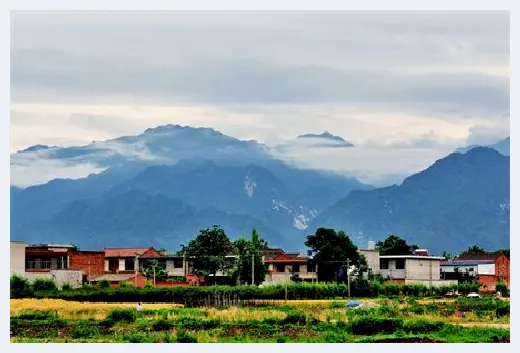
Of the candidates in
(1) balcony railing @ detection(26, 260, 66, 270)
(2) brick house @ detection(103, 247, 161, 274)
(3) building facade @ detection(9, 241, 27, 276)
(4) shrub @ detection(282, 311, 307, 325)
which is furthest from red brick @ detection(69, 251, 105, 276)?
(4) shrub @ detection(282, 311, 307, 325)

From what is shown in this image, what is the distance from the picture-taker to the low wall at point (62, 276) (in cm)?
4281

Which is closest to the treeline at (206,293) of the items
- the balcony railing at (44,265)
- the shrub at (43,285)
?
the shrub at (43,285)

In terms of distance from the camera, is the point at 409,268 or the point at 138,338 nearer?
the point at 138,338

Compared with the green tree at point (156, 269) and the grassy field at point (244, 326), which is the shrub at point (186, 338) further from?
the green tree at point (156, 269)

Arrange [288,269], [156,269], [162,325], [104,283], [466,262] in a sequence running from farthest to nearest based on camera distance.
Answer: [466,262], [288,269], [156,269], [104,283], [162,325]

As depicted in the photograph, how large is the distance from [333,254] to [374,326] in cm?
2752

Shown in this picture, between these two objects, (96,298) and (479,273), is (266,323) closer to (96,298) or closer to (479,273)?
(96,298)

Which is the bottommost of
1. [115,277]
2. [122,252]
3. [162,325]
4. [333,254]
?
[162,325]

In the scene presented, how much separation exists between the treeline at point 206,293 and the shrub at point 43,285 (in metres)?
0.52

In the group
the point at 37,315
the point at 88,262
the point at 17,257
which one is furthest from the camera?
the point at 88,262

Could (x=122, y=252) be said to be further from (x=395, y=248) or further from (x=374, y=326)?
(x=374, y=326)

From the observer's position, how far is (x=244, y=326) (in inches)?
1001

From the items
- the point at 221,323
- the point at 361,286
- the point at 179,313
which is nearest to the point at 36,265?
the point at 361,286

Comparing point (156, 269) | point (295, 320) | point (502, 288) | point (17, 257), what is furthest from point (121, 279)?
point (295, 320)
